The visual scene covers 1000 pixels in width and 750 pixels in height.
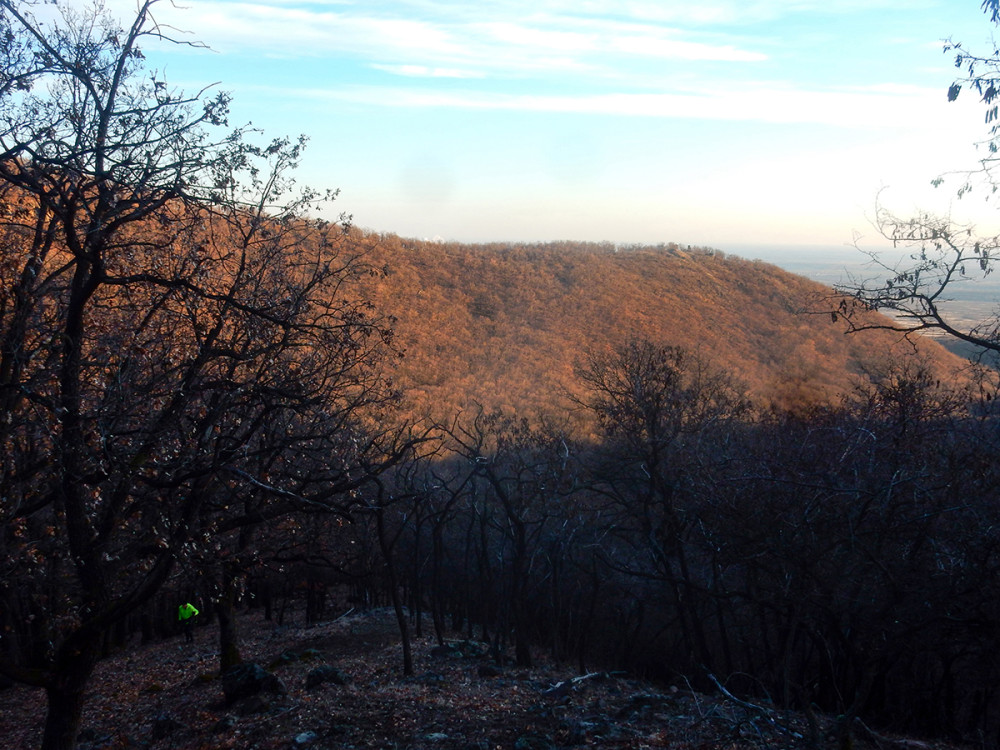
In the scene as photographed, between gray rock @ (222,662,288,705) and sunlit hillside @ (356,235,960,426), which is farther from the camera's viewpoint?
sunlit hillside @ (356,235,960,426)

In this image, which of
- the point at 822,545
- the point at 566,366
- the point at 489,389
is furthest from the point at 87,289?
the point at 566,366

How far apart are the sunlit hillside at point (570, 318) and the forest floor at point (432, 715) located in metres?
12.2

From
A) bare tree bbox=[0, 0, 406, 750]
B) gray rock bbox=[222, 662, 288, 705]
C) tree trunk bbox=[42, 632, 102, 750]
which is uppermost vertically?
bare tree bbox=[0, 0, 406, 750]

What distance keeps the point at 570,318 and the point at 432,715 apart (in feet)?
113

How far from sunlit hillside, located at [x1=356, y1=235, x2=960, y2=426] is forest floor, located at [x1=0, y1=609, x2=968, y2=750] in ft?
40.2

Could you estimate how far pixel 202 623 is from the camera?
23672 mm

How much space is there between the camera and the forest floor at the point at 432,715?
281 inches

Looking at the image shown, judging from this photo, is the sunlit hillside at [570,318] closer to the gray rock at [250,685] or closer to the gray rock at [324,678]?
the gray rock at [324,678]

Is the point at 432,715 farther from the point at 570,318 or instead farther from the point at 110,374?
the point at 570,318

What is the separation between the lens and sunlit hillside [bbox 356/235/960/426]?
1177 inches

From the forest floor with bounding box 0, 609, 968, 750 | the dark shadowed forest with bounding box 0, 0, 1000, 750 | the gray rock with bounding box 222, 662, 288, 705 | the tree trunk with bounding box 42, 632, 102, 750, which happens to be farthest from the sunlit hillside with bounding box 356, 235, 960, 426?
the tree trunk with bounding box 42, 632, 102, 750

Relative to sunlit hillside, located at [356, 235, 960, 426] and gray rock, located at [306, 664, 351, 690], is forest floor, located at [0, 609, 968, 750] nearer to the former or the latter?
gray rock, located at [306, 664, 351, 690]

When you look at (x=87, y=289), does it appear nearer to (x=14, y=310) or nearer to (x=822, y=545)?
(x=14, y=310)

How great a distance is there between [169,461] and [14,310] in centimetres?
171
